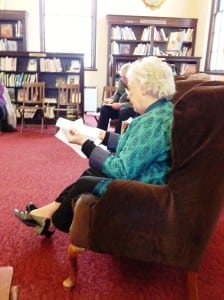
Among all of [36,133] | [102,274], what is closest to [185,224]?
[102,274]

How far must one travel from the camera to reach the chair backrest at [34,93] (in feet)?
17.3

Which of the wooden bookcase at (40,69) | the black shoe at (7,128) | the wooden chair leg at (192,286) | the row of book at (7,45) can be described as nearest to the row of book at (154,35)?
the wooden bookcase at (40,69)

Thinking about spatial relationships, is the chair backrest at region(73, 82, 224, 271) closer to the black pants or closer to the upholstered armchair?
the upholstered armchair

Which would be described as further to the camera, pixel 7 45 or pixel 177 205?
pixel 7 45

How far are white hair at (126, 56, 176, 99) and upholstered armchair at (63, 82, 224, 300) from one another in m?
0.21

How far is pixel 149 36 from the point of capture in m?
6.64

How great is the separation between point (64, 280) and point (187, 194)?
2.55ft

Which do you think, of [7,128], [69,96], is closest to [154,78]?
[7,128]

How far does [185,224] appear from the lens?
3.83 ft

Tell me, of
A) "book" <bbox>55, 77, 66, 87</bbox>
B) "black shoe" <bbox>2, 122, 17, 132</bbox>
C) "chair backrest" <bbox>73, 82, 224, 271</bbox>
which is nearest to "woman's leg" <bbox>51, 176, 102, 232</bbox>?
"chair backrest" <bbox>73, 82, 224, 271</bbox>

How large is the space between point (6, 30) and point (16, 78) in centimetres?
176

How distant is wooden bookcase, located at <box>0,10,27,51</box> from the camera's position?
6.39 meters

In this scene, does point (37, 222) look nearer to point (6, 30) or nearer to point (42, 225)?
point (42, 225)

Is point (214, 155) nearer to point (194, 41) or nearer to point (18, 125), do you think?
point (18, 125)
